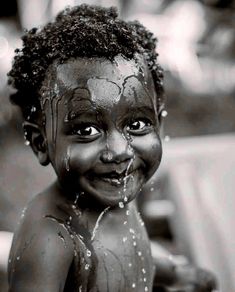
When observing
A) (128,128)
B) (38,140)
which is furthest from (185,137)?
(128,128)

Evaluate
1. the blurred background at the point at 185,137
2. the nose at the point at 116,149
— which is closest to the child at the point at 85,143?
the nose at the point at 116,149

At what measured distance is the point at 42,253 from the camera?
1479mm

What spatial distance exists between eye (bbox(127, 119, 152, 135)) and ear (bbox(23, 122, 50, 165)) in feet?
0.75

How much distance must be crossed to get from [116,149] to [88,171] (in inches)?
3.3

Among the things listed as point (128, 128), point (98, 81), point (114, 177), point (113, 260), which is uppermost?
point (98, 81)

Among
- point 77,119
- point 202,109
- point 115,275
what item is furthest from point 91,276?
point 202,109

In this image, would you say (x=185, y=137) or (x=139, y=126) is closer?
(x=139, y=126)

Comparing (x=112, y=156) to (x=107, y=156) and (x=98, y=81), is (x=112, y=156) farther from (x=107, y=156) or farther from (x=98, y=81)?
(x=98, y=81)

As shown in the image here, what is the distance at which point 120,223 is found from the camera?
166 cm

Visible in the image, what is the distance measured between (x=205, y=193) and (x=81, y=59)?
164cm

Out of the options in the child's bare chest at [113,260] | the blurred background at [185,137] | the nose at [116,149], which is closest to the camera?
the nose at [116,149]

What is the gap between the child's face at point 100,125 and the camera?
1463 mm


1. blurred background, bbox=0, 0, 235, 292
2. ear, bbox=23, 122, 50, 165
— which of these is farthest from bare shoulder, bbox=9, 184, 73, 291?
blurred background, bbox=0, 0, 235, 292

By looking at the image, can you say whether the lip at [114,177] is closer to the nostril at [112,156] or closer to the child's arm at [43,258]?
the nostril at [112,156]
